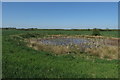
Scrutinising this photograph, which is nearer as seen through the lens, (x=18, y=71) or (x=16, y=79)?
(x=16, y=79)

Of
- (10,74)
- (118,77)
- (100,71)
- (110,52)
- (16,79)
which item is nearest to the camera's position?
(16,79)

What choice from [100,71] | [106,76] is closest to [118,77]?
[106,76]

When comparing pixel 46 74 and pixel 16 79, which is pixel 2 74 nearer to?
pixel 16 79

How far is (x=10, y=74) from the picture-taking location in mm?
9141

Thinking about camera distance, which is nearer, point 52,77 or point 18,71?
point 52,77

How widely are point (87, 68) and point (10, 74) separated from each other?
13.6 ft

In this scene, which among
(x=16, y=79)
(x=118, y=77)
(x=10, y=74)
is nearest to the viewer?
(x=16, y=79)

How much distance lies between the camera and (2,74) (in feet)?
30.1

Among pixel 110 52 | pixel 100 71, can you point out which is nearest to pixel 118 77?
pixel 100 71

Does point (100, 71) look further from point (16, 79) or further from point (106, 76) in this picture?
point (16, 79)

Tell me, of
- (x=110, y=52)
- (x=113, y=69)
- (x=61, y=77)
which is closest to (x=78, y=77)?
(x=61, y=77)

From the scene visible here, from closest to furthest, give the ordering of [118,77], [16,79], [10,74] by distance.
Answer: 1. [16,79]
2. [10,74]
3. [118,77]

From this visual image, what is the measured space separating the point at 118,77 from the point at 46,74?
9.84 ft

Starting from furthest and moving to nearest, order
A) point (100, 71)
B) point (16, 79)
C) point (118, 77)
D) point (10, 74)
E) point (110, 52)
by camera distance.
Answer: point (110, 52)
point (100, 71)
point (118, 77)
point (10, 74)
point (16, 79)
